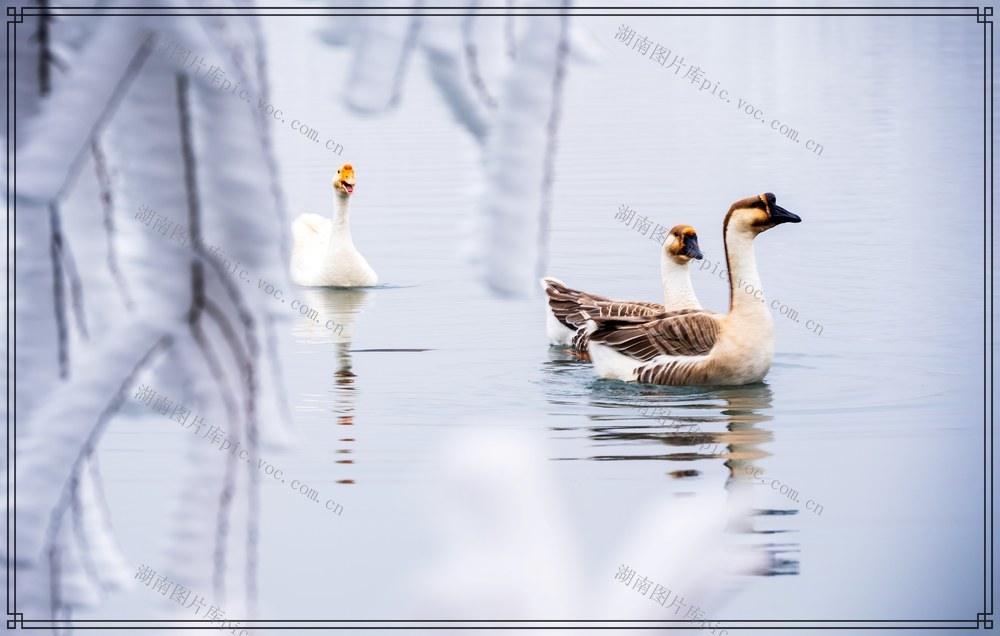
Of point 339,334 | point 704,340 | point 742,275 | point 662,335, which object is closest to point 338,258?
point 339,334

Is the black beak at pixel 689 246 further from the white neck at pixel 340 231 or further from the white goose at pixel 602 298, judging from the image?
the white neck at pixel 340 231

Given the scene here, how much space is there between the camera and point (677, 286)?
10.5 m

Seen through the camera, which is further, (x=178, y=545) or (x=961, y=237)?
(x=961, y=237)

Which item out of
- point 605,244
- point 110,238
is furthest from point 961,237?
point 110,238

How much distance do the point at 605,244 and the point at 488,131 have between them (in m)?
12.5

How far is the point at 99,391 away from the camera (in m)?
1.60

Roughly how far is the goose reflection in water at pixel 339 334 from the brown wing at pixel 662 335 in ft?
5.58

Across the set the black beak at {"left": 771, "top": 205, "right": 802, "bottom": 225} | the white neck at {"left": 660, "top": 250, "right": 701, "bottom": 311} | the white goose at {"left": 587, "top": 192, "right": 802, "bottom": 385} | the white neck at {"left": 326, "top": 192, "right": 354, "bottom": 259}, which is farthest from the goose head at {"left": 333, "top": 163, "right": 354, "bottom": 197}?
the black beak at {"left": 771, "top": 205, "right": 802, "bottom": 225}

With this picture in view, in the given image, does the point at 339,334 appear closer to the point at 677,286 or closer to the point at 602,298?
the point at 602,298

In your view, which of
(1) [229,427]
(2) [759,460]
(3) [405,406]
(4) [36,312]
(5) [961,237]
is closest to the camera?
(1) [229,427]

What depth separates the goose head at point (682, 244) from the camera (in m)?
10.3

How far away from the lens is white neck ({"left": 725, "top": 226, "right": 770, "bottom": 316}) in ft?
30.8

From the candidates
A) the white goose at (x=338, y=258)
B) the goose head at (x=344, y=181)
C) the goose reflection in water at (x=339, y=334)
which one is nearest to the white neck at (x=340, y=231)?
the white goose at (x=338, y=258)

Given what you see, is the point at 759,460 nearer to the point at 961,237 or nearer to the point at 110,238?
the point at 110,238
